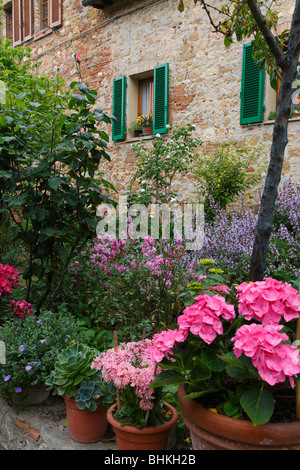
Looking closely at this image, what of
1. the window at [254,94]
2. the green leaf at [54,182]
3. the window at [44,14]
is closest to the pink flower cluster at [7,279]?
the green leaf at [54,182]

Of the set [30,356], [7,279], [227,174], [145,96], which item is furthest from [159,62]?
[30,356]

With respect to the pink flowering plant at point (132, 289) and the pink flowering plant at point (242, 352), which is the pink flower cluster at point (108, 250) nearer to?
the pink flowering plant at point (132, 289)

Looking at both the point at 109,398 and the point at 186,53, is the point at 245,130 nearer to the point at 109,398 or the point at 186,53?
the point at 186,53

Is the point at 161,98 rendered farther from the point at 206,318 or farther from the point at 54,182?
the point at 206,318

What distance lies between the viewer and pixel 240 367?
1.39 m

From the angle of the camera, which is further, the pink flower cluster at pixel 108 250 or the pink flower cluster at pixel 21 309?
the pink flower cluster at pixel 108 250

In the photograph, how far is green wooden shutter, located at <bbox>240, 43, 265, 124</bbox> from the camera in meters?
6.31

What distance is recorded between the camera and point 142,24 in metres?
8.22

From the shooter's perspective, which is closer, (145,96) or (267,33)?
(267,33)

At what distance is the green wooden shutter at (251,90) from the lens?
249 inches

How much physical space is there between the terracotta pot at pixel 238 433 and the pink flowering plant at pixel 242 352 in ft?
0.18

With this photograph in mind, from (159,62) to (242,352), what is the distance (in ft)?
24.5

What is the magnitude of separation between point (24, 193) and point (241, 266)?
2.16 metres

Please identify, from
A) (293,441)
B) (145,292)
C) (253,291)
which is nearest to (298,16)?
(253,291)
